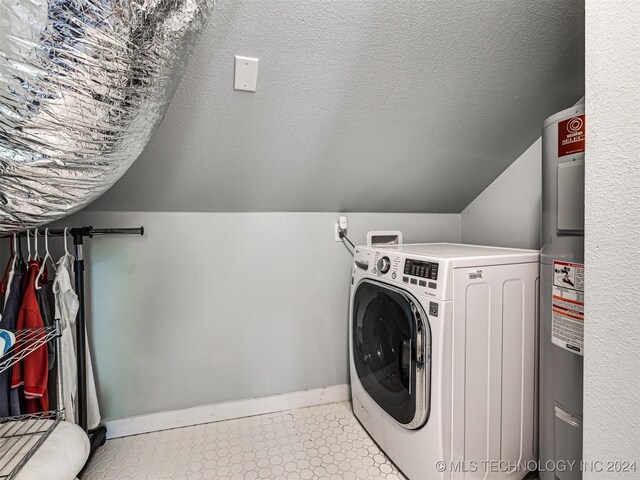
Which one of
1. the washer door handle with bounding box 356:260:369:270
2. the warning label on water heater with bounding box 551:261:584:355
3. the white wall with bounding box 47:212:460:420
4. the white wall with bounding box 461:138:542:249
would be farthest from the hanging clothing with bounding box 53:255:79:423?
the white wall with bounding box 461:138:542:249

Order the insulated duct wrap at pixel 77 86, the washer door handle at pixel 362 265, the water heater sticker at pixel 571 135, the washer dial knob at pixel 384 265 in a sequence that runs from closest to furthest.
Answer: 1. the insulated duct wrap at pixel 77 86
2. the water heater sticker at pixel 571 135
3. the washer dial knob at pixel 384 265
4. the washer door handle at pixel 362 265

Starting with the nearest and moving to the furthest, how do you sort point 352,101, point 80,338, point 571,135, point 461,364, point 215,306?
point 571,135 → point 461,364 → point 352,101 → point 80,338 → point 215,306

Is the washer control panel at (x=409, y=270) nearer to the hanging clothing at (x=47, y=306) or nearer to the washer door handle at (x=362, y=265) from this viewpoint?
the washer door handle at (x=362, y=265)

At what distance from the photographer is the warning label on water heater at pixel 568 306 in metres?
0.96

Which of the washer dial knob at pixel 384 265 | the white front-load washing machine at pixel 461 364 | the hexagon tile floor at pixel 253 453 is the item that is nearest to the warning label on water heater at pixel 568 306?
the white front-load washing machine at pixel 461 364

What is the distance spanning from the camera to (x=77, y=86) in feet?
2.11

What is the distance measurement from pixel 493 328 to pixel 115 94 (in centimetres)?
138

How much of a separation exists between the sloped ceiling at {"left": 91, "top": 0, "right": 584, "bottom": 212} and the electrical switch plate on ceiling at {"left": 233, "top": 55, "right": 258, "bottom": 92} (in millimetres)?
25

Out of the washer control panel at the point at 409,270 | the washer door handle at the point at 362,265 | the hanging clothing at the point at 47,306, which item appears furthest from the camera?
the washer door handle at the point at 362,265

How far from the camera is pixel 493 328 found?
3.70ft

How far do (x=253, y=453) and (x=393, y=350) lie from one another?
2.69 ft

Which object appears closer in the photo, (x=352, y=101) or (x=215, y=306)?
(x=352, y=101)

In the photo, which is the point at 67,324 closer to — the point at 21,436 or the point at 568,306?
the point at 21,436

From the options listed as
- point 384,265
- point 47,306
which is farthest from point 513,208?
point 47,306
